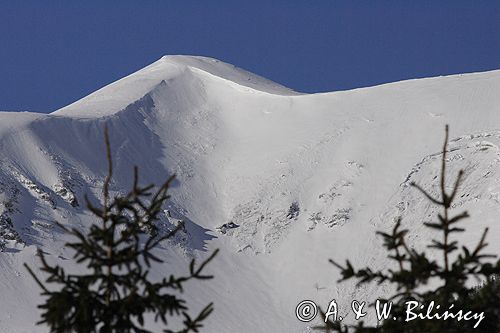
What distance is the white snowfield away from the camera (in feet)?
165

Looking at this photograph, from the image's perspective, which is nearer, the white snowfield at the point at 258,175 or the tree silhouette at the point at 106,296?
the tree silhouette at the point at 106,296

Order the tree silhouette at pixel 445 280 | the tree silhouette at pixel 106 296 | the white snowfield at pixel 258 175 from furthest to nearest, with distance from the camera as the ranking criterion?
the white snowfield at pixel 258 175 < the tree silhouette at pixel 445 280 < the tree silhouette at pixel 106 296

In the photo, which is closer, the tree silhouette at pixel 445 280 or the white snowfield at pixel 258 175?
the tree silhouette at pixel 445 280

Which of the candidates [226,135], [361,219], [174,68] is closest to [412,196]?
[361,219]

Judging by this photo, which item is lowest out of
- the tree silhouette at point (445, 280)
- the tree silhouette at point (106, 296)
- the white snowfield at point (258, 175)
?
the tree silhouette at point (106, 296)

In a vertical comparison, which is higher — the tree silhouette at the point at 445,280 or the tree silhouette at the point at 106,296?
the tree silhouette at the point at 445,280

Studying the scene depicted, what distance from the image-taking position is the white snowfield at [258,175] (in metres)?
50.3

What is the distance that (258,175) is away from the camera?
62469 mm

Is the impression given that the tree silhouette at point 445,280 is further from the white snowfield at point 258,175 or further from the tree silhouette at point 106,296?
the white snowfield at point 258,175

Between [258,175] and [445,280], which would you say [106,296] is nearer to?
[445,280]

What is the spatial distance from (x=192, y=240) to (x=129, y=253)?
4822 cm

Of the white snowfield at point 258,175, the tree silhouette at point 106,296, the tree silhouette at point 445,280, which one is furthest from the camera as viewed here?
the white snowfield at point 258,175

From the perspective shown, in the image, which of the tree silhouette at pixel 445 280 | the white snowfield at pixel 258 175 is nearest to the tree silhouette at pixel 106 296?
the tree silhouette at pixel 445 280

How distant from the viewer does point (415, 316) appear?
7.73 meters
